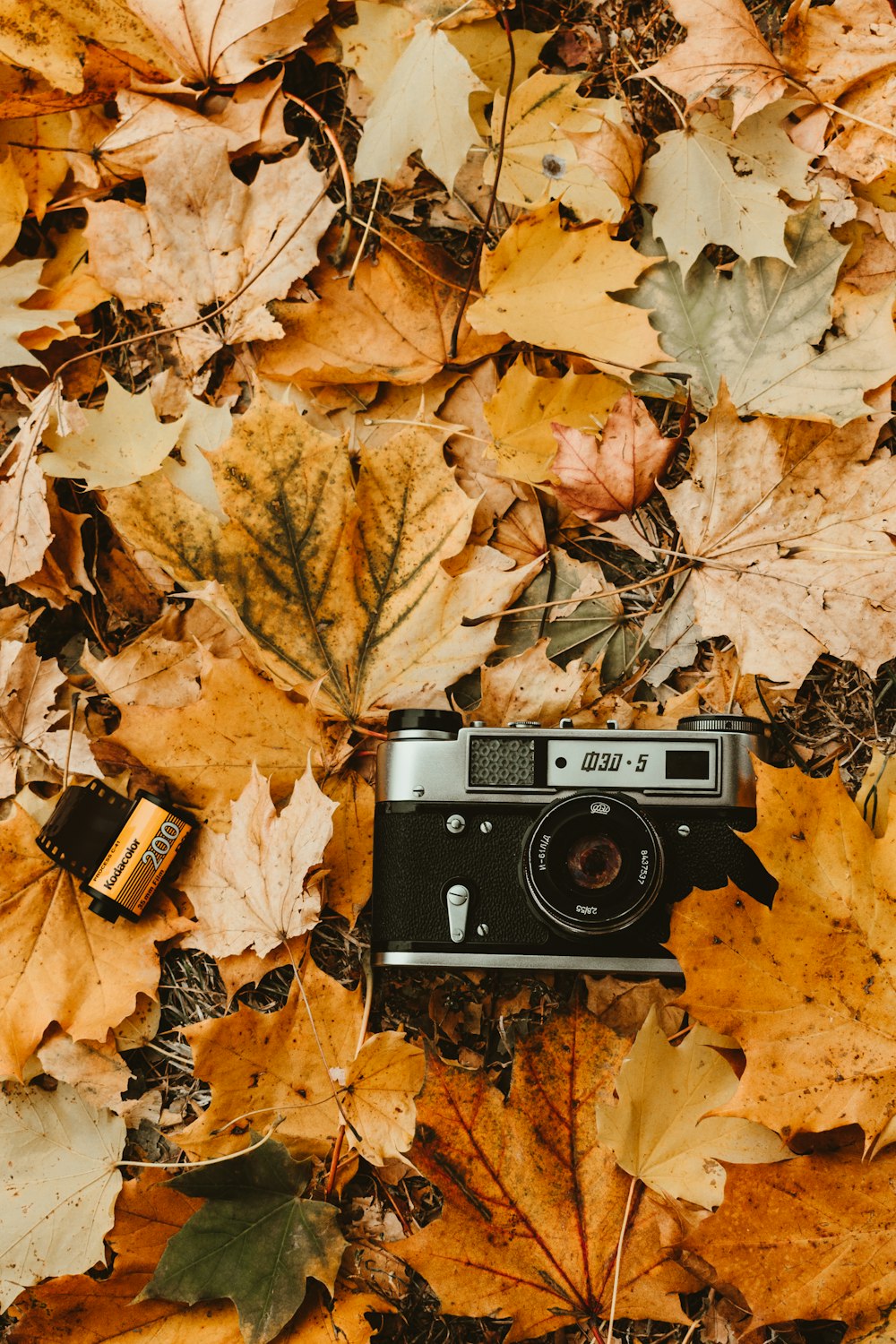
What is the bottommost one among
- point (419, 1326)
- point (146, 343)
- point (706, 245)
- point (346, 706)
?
point (419, 1326)

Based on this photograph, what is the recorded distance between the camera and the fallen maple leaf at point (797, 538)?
1.29 metres

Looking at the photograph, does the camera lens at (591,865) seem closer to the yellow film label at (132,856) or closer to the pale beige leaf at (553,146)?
the yellow film label at (132,856)

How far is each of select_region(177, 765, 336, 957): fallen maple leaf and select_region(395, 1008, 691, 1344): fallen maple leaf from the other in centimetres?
25

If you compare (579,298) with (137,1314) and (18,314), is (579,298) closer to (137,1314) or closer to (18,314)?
(18,314)

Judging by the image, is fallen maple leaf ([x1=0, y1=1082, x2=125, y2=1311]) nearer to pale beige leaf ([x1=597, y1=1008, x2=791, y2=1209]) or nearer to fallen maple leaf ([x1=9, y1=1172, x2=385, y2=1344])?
fallen maple leaf ([x1=9, y1=1172, x2=385, y2=1344])

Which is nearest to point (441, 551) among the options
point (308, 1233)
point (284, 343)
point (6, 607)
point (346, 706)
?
point (346, 706)

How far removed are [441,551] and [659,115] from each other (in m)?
0.68

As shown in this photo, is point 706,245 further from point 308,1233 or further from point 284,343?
point 308,1233

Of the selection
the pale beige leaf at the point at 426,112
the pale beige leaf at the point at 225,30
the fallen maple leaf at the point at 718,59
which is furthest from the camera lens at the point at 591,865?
the pale beige leaf at the point at 225,30

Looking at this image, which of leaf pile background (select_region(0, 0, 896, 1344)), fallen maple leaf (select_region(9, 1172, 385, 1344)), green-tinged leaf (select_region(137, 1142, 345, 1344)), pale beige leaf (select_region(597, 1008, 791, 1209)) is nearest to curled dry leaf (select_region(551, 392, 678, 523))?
leaf pile background (select_region(0, 0, 896, 1344))

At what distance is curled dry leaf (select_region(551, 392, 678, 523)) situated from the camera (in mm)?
1339

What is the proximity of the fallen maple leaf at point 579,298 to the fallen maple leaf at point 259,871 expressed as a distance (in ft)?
2.13

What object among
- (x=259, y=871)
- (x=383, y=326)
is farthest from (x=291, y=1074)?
(x=383, y=326)

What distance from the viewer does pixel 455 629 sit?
1.34 m
